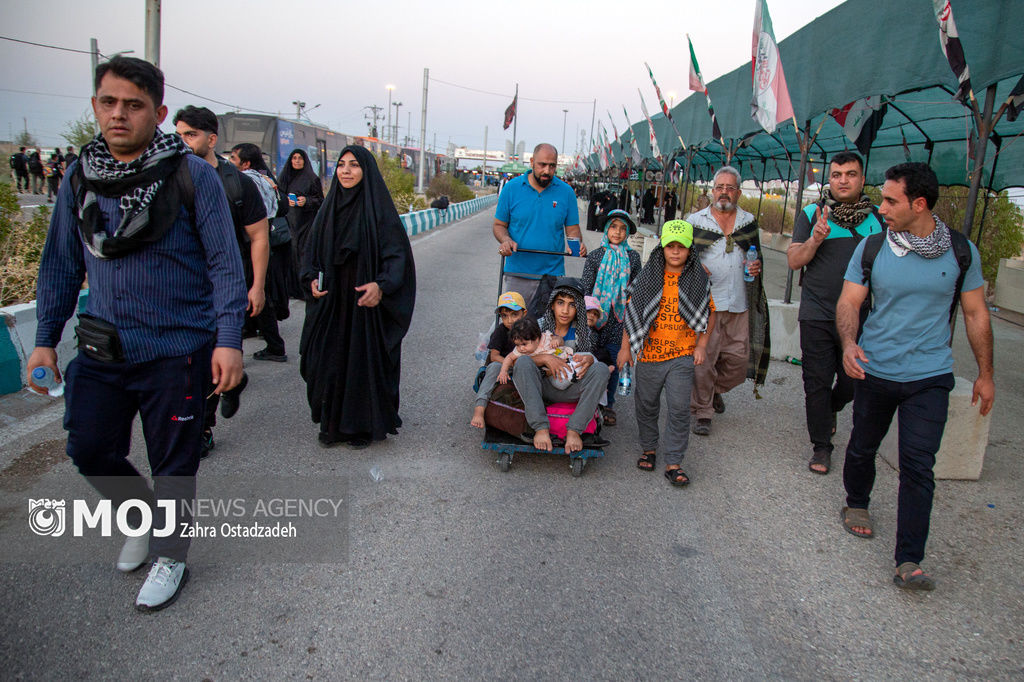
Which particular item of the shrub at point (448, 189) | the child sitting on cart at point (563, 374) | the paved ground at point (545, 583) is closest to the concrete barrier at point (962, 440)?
the paved ground at point (545, 583)

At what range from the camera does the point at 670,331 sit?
14.0 feet

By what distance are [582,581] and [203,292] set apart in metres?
2.04

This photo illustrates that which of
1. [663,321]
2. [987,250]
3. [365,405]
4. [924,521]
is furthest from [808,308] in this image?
[987,250]

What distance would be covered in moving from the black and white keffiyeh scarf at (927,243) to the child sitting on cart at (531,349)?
6.50ft

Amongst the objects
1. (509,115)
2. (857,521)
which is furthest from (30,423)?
(509,115)

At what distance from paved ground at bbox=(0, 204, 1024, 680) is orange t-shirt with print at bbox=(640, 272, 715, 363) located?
80 centimetres

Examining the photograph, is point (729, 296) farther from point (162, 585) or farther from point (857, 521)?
point (162, 585)

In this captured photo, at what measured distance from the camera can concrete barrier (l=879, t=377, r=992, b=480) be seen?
14.4 feet

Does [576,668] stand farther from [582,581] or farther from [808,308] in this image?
[808,308]

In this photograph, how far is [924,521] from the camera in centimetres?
313

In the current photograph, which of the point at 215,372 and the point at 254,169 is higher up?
the point at 254,169

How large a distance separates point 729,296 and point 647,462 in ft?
4.67

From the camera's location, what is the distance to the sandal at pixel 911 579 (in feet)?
10.2

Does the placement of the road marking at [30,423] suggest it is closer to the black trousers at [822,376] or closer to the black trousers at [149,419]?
the black trousers at [149,419]
